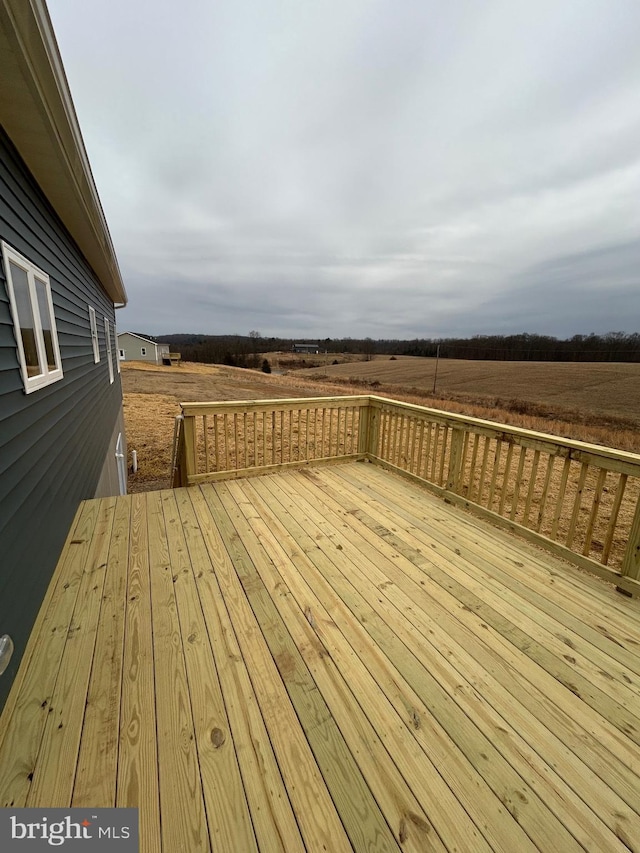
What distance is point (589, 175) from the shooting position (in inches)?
354

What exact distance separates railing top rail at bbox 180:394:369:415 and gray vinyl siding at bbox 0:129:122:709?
1.11 metres

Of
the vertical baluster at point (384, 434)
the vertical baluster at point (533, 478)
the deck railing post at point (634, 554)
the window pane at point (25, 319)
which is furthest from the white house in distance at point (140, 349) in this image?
the deck railing post at point (634, 554)

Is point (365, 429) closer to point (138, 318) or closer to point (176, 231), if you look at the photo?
point (176, 231)

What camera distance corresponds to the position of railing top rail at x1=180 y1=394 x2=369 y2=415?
3614mm

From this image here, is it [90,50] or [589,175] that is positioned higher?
[589,175]

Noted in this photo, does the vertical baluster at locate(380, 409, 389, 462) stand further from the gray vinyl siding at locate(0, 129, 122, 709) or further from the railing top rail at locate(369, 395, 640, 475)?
the gray vinyl siding at locate(0, 129, 122, 709)

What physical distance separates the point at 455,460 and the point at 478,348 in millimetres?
49845

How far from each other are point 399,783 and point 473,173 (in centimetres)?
1076

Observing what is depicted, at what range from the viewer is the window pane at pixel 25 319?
1911 millimetres

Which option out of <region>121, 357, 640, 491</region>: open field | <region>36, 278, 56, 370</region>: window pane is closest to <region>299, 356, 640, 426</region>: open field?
<region>121, 357, 640, 491</region>: open field

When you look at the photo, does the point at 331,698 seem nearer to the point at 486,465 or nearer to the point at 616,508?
the point at 616,508

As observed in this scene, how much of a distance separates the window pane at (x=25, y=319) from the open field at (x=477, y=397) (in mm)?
4764

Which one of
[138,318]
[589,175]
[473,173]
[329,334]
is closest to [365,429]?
[473,173]

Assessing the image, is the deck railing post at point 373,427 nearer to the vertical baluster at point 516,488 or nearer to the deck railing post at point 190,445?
the vertical baluster at point 516,488
